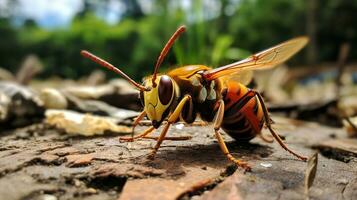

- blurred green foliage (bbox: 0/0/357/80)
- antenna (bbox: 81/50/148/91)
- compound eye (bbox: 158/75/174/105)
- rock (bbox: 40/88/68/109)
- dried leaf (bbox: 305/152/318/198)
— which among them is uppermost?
antenna (bbox: 81/50/148/91)

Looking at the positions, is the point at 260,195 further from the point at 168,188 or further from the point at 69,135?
the point at 69,135

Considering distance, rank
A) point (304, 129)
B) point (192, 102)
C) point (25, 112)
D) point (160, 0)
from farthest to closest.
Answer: point (160, 0)
point (304, 129)
point (25, 112)
point (192, 102)

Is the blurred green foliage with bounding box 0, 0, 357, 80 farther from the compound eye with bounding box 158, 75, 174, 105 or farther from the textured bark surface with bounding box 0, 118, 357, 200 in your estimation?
the compound eye with bounding box 158, 75, 174, 105

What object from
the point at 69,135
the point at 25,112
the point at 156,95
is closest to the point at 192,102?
the point at 156,95

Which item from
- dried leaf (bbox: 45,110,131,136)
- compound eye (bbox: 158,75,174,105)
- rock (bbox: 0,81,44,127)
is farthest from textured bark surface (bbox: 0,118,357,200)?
rock (bbox: 0,81,44,127)

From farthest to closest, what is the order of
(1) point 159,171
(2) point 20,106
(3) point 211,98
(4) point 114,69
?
(2) point 20,106 → (3) point 211,98 → (4) point 114,69 → (1) point 159,171

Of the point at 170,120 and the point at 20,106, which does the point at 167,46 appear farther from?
the point at 20,106

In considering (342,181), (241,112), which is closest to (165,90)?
(241,112)
